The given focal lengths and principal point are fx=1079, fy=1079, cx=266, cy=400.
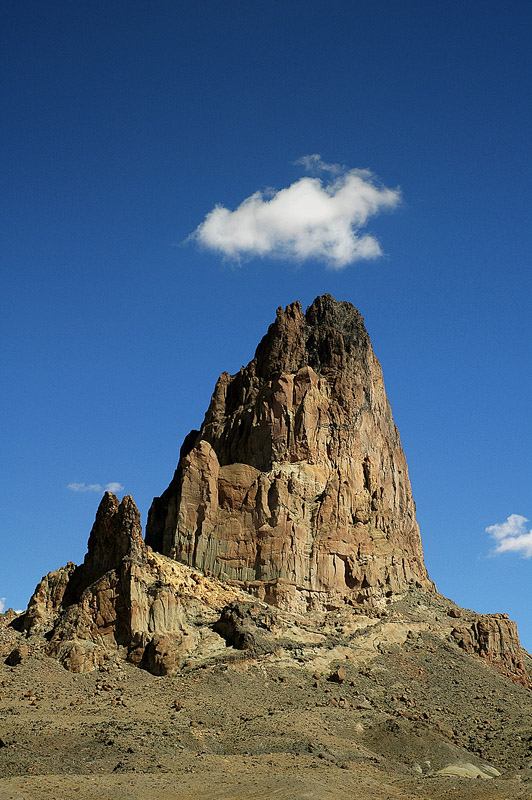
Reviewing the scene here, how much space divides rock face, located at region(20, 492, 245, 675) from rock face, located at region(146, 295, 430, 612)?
251 inches

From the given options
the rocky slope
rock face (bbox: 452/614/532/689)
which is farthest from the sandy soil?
rock face (bbox: 452/614/532/689)

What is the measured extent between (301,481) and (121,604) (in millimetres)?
27300

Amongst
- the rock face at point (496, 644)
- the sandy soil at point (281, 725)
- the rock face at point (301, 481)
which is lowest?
the sandy soil at point (281, 725)

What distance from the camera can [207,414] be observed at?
433ft

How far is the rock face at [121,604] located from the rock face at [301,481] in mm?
6375

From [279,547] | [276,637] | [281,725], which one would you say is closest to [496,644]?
[279,547]

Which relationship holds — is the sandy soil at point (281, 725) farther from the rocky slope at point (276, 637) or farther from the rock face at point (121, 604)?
the rock face at point (121, 604)

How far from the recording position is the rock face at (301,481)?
11169 centimetres

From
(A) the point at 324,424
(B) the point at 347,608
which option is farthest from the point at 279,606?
(A) the point at 324,424

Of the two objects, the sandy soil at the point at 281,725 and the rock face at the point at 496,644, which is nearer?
the sandy soil at the point at 281,725

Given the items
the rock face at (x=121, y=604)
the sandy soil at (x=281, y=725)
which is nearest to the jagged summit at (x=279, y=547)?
the rock face at (x=121, y=604)

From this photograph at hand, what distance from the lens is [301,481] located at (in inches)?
4594

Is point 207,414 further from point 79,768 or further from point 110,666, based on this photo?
point 79,768

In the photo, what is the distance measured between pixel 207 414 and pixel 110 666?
45.0 metres
